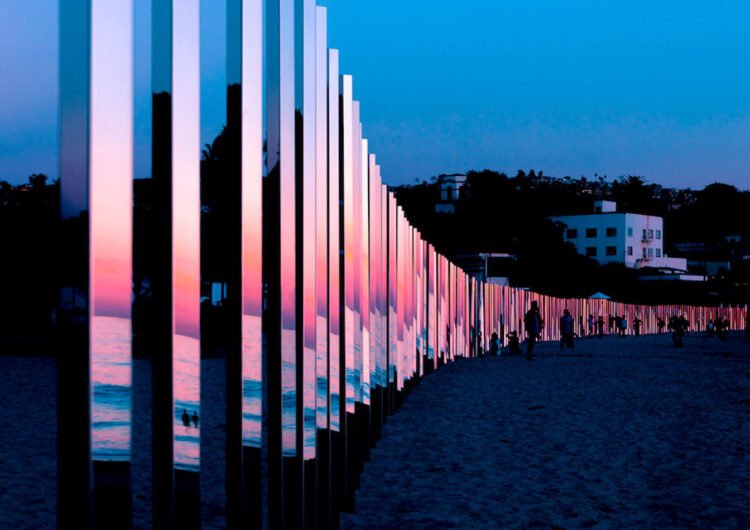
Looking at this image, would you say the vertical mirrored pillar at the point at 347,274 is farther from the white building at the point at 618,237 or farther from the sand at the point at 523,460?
the white building at the point at 618,237

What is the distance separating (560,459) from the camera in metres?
8.42

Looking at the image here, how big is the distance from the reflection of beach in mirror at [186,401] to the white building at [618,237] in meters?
115

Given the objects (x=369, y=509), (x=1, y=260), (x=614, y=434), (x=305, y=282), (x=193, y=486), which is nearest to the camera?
(x=193, y=486)

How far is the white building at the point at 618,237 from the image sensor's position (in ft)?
379

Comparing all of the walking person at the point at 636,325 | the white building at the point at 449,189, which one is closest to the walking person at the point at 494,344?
the walking person at the point at 636,325

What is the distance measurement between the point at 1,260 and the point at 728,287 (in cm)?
7288

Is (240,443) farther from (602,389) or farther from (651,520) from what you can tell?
(602,389)

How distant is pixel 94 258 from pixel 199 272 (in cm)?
51

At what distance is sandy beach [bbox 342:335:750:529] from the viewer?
6152 millimetres

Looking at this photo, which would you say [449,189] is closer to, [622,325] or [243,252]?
[622,325]

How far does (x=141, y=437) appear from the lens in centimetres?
953

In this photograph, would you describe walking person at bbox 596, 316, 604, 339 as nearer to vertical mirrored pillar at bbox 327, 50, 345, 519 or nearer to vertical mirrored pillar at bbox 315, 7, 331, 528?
vertical mirrored pillar at bbox 327, 50, 345, 519

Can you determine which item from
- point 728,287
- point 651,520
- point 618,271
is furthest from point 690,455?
point 618,271

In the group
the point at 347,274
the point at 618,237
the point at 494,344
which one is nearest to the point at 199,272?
the point at 347,274
